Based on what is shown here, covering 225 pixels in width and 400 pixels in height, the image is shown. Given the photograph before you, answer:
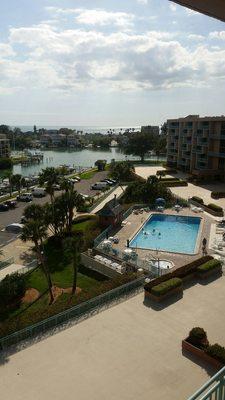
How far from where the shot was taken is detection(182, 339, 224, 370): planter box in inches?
669

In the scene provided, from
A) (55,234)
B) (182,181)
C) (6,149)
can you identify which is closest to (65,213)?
(55,234)

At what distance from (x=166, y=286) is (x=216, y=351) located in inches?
280

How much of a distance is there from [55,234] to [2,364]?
71.4 feet

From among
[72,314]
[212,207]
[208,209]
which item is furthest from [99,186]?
[72,314]

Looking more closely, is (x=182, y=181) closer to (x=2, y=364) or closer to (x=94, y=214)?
(x=94, y=214)

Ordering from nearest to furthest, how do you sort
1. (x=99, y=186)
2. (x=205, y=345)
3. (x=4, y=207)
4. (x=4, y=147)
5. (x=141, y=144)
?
(x=205, y=345) < (x=4, y=207) < (x=99, y=186) < (x=141, y=144) < (x=4, y=147)

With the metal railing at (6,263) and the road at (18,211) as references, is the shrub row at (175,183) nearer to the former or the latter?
the road at (18,211)

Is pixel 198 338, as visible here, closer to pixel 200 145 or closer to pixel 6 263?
pixel 6 263

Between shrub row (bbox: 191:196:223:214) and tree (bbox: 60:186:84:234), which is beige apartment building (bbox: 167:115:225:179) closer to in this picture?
shrub row (bbox: 191:196:223:214)

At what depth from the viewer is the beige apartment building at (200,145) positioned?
6750 centimetres

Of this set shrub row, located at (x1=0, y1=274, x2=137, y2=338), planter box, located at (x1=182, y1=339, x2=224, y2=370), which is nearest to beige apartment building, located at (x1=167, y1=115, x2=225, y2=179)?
shrub row, located at (x1=0, y1=274, x2=137, y2=338)

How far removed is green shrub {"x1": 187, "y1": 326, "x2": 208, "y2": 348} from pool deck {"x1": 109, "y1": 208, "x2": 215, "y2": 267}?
458 inches

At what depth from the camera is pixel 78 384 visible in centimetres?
1589

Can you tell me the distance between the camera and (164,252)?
32844 mm
